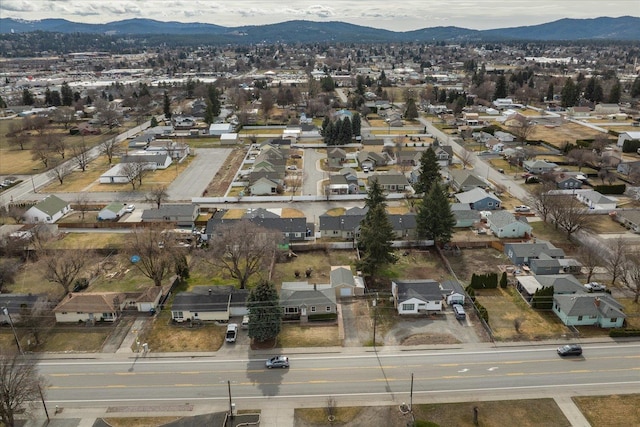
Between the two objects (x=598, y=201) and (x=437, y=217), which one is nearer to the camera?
(x=437, y=217)

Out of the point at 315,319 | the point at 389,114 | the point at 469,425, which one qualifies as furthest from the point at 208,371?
the point at 389,114

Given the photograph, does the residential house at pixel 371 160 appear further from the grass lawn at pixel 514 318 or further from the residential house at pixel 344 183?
the grass lawn at pixel 514 318

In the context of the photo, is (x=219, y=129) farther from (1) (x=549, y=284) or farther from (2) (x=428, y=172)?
(1) (x=549, y=284)

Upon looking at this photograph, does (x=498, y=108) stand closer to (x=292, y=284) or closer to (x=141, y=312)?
(x=292, y=284)

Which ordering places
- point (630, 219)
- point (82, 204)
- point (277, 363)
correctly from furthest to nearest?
point (82, 204), point (630, 219), point (277, 363)

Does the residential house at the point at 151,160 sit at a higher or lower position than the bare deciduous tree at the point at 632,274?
higher

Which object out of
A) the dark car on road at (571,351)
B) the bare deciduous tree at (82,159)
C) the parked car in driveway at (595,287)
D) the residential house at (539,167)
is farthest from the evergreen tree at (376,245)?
the bare deciduous tree at (82,159)

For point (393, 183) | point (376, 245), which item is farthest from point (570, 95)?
point (376, 245)
